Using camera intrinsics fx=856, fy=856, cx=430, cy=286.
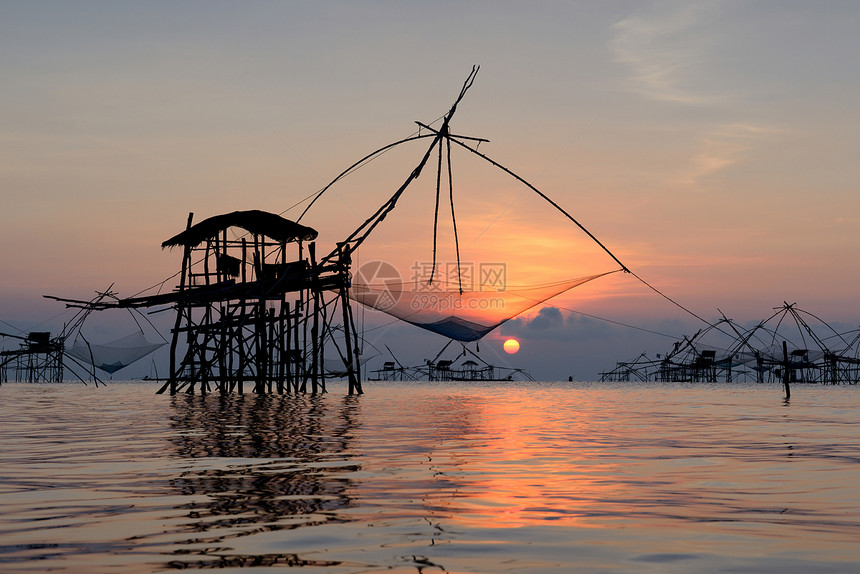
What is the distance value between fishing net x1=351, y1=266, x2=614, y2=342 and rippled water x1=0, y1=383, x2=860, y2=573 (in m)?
9.76

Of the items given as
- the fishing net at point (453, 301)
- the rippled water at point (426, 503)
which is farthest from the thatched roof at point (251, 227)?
the rippled water at point (426, 503)

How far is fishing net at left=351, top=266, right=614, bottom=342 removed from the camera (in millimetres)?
22891

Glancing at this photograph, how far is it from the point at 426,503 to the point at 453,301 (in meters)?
17.2

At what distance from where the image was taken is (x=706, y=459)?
33.0 feet

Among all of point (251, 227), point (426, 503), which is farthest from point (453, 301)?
point (426, 503)

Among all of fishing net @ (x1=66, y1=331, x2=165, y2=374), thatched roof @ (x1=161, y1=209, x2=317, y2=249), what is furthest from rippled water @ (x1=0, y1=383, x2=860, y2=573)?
fishing net @ (x1=66, y1=331, x2=165, y2=374)

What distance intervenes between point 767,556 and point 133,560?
11.7ft

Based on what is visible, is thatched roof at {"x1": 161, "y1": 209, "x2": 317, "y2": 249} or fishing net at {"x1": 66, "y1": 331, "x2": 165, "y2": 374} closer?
thatched roof at {"x1": 161, "y1": 209, "x2": 317, "y2": 249}

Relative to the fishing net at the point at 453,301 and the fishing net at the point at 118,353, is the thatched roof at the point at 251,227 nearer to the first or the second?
the fishing net at the point at 453,301

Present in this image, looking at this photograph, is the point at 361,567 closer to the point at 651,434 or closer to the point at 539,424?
the point at 651,434

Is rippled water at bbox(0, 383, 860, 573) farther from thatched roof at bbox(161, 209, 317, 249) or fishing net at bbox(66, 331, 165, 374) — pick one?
fishing net at bbox(66, 331, 165, 374)

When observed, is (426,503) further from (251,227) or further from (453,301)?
(251,227)

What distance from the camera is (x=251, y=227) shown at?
30125 millimetres

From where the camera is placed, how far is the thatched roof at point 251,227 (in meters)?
30.0
